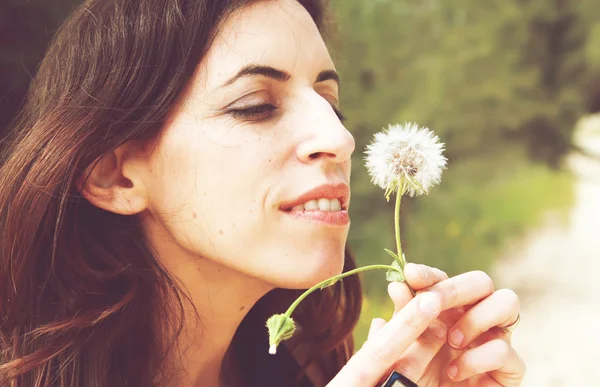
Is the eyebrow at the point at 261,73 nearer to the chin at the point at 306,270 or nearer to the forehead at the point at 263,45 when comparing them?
the forehead at the point at 263,45

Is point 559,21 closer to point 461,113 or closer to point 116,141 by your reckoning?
point 461,113

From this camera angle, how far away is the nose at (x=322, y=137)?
1.41 m

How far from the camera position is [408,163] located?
1.28 meters

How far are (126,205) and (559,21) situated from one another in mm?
7475

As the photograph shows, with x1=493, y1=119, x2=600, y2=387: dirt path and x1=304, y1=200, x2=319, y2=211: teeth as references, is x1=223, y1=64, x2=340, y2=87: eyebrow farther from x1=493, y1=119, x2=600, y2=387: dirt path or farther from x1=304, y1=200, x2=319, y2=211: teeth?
x1=493, y1=119, x2=600, y2=387: dirt path

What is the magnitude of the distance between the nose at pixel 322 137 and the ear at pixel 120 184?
436 mm

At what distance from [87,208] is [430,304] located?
0.93m

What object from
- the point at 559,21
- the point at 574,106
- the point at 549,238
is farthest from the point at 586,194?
the point at 559,21

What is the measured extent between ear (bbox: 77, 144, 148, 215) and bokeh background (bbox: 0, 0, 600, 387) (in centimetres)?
101

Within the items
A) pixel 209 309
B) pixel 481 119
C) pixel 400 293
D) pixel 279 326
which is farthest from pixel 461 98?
pixel 279 326

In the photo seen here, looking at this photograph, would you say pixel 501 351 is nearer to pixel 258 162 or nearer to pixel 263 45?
pixel 258 162

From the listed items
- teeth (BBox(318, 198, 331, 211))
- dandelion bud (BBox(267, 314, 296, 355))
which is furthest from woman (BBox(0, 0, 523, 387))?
dandelion bud (BBox(267, 314, 296, 355))

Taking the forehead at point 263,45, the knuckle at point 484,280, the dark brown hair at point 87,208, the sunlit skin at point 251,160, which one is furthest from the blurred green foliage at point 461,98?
the knuckle at point 484,280

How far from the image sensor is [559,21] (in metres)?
7.63
